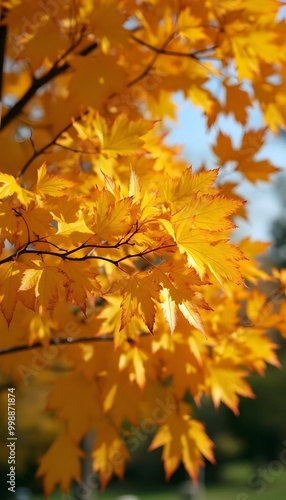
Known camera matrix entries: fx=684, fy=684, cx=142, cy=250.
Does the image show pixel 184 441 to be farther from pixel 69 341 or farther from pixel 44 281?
pixel 44 281

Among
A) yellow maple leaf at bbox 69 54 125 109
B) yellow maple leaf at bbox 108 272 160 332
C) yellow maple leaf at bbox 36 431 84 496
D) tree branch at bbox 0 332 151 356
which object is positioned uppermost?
yellow maple leaf at bbox 69 54 125 109

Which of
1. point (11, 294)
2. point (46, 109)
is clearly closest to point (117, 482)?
point (46, 109)

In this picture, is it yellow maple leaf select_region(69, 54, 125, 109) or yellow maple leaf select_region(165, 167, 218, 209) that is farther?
yellow maple leaf select_region(69, 54, 125, 109)

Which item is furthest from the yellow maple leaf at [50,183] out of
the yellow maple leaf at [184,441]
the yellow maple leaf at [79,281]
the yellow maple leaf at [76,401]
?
the yellow maple leaf at [184,441]

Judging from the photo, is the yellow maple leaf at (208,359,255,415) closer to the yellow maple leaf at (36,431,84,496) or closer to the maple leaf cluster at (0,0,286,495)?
the maple leaf cluster at (0,0,286,495)

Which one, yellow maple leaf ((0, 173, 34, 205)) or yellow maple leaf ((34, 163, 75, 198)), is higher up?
yellow maple leaf ((34, 163, 75, 198))

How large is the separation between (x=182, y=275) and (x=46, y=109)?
5.84ft

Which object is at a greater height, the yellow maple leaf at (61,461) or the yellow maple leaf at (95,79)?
the yellow maple leaf at (95,79)

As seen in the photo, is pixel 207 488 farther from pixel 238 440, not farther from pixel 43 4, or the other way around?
pixel 43 4

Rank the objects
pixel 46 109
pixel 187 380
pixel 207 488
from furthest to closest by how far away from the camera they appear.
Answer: pixel 207 488, pixel 46 109, pixel 187 380

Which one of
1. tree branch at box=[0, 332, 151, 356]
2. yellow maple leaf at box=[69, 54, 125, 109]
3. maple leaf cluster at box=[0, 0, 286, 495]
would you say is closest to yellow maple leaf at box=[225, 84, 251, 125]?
maple leaf cluster at box=[0, 0, 286, 495]

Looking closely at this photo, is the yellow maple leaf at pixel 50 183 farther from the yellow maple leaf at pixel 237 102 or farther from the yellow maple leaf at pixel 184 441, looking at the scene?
the yellow maple leaf at pixel 184 441

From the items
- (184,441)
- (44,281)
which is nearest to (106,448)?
(184,441)

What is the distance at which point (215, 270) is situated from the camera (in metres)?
1.27
